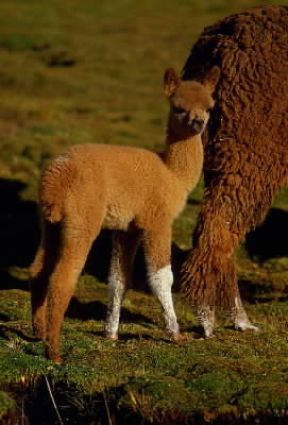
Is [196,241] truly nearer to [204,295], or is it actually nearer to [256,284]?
[204,295]

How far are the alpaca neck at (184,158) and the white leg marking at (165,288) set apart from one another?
81cm

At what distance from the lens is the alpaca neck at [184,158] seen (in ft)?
31.1

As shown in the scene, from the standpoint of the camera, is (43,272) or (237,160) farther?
(237,160)

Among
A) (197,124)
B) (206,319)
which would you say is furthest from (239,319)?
(197,124)

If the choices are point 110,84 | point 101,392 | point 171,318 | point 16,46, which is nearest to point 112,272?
point 171,318

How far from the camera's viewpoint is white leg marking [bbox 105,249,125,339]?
987cm

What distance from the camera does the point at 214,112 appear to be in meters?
10.4

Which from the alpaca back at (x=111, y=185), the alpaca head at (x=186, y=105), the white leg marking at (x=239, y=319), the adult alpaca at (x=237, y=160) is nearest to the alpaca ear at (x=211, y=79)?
the alpaca head at (x=186, y=105)

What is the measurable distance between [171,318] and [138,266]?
17.4 ft

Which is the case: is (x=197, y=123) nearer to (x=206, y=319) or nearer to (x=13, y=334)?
(x=206, y=319)

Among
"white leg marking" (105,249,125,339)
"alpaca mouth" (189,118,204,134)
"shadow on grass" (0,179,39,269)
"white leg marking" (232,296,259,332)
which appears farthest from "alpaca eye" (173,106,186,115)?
"shadow on grass" (0,179,39,269)

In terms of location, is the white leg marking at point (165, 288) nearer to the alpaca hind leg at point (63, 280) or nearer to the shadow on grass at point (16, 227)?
the alpaca hind leg at point (63, 280)

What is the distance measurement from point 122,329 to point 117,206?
1.97m

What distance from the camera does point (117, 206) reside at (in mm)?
8898
